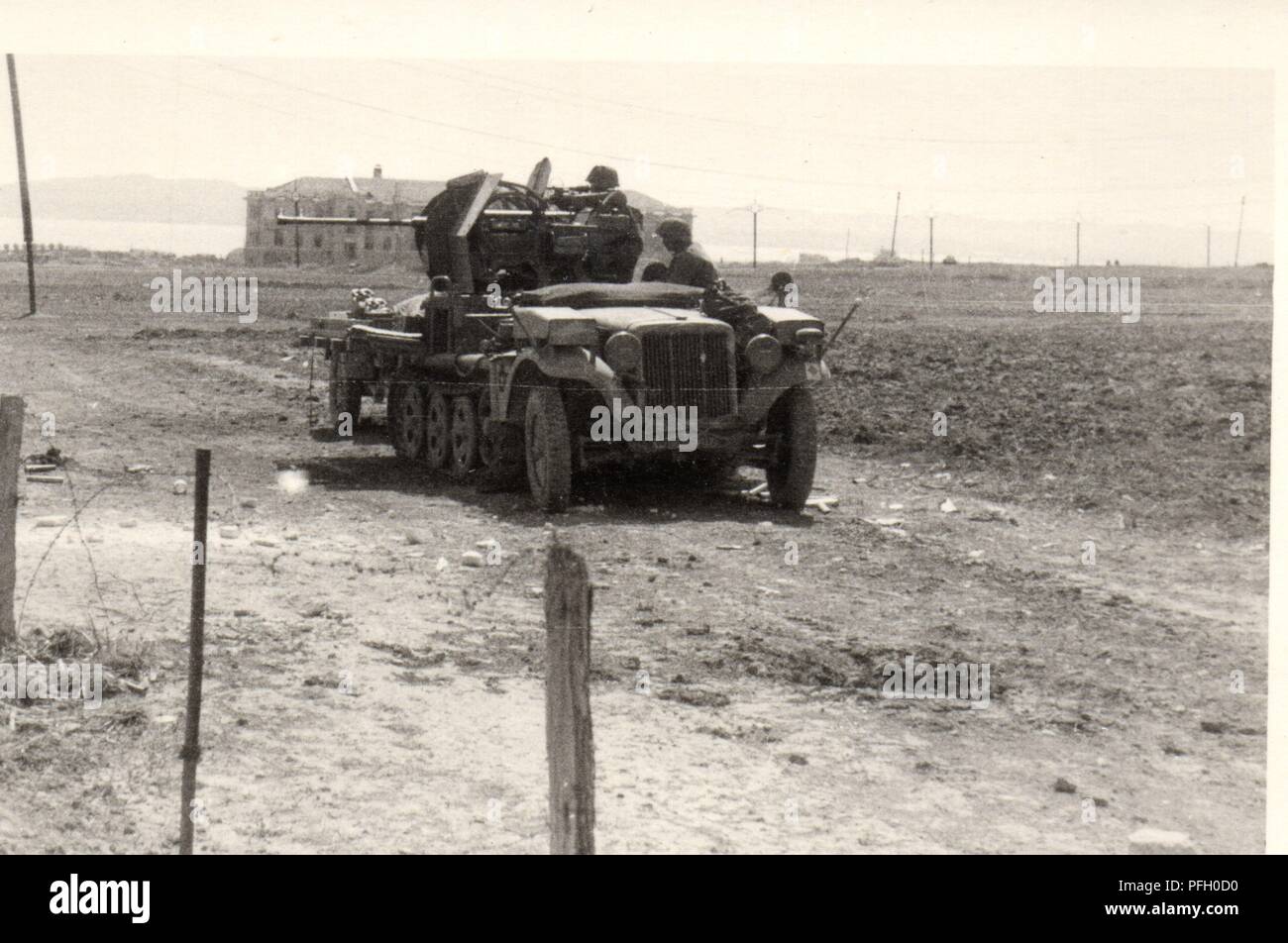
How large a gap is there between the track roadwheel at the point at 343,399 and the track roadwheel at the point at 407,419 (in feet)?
4.24

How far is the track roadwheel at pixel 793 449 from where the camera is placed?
1327 centimetres

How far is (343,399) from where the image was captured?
1967cm

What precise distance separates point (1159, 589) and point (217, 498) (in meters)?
7.35

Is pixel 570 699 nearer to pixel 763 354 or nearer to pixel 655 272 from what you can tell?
pixel 763 354

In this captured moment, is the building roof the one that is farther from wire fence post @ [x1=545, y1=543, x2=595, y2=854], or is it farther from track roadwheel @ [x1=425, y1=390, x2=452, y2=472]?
wire fence post @ [x1=545, y1=543, x2=595, y2=854]

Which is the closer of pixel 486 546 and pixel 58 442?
pixel 486 546

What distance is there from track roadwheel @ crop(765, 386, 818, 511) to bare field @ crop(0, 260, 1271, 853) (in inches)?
13.0

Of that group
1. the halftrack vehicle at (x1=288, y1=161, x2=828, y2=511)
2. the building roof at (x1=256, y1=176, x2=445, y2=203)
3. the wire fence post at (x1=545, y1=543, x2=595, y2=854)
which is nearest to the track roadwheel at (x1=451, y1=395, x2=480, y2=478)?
the halftrack vehicle at (x1=288, y1=161, x2=828, y2=511)

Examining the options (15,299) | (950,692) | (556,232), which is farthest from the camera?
(15,299)

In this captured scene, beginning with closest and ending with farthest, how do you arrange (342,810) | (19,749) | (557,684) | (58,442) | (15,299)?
(557,684), (342,810), (19,749), (58,442), (15,299)

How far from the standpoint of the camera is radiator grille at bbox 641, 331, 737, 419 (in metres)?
12.8

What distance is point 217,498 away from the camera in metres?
13.5

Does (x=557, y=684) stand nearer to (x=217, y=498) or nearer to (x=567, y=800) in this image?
(x=567, y=800)

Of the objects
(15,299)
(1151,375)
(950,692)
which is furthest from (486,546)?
(15,299)
